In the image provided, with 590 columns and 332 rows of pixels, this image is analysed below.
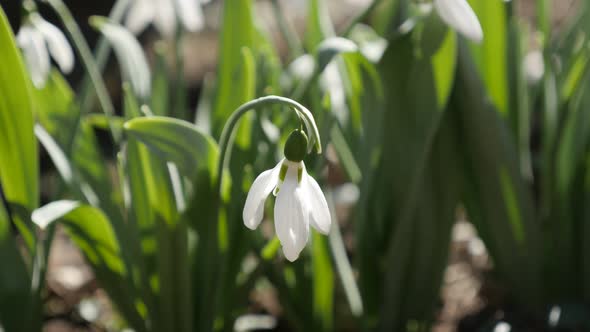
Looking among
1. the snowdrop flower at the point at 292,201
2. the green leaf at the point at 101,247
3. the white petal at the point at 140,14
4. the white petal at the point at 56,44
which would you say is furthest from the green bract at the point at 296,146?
the white petal at the point at 140,14

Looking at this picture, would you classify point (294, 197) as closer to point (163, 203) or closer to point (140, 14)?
point (163, 203)

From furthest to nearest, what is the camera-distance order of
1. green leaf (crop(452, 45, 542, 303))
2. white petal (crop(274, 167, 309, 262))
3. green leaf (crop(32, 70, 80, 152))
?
1. green leaf (crop(32, 70, 80, 152))
2. green leaf (crop(452, 45, 542, 303))
3. white petal (crop(274, 167, 309, 262))

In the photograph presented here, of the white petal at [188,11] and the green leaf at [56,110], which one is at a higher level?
the white petal at [188,11]

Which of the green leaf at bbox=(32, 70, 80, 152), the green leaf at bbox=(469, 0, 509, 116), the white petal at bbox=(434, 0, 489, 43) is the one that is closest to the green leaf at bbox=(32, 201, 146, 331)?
the green leaf at bbox=(32, 70, 80, 152)

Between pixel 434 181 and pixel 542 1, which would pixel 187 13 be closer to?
pixel 434 181

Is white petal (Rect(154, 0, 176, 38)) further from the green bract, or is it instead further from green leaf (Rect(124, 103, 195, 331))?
the green bract

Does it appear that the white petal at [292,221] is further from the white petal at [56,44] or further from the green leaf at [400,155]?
the white petal at [56,44]
